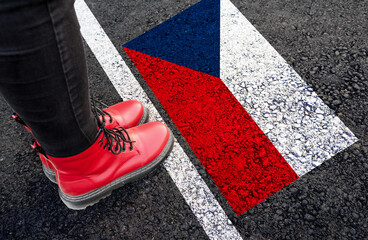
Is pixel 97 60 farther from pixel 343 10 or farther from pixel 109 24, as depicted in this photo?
pixel 343 10

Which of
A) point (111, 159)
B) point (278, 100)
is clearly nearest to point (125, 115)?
point (111, 159)

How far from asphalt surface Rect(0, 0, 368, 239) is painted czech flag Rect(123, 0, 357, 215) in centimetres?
7

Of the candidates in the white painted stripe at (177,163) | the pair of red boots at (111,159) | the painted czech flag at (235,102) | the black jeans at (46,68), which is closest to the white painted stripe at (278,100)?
the painted czech flag at (235,102)

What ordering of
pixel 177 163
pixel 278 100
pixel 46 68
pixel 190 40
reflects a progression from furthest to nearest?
pixel 190 40, pixel 278 100, pixel 177 163, pixel 46 68

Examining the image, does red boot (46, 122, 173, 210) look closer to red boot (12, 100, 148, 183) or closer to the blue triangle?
red boot (12, 100, 148, 183)

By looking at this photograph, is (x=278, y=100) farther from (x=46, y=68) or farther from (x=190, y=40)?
(x=46, y=68)

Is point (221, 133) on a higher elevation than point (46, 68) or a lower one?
lower

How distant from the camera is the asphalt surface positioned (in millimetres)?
1598

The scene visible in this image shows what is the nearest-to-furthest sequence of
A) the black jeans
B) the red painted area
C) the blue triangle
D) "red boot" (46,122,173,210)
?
the black jeans → "red boot" (46,122,173,210) → the red painted area → the blue triangle

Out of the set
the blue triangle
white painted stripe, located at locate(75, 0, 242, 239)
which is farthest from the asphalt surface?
the blue triangle

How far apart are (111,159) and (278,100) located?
3.54ft

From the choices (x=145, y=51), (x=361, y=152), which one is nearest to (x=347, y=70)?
(x=361, y=152)

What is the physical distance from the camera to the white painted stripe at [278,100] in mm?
1808

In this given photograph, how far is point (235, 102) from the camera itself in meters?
2.04
